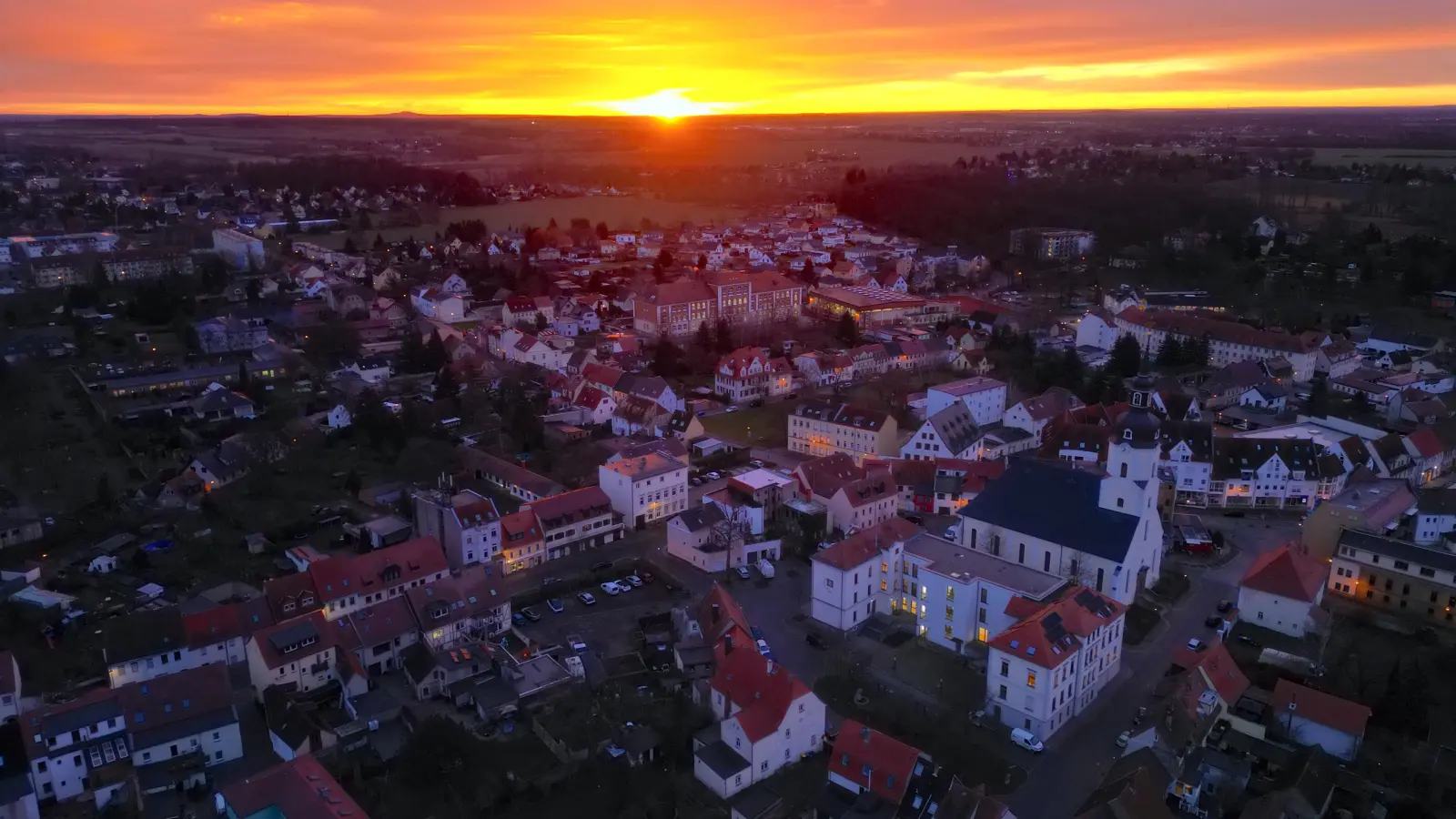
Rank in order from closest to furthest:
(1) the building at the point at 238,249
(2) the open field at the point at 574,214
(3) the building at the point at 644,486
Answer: (3) the building at the point at 644,486 → (1) the building at the point at 238,249 → (2) the open field at the point at 574,214

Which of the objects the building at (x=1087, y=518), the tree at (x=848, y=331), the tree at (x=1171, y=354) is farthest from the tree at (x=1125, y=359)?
the building at (x=1087, y=518)

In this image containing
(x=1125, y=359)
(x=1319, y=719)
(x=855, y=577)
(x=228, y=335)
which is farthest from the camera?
(x=228, y=335)

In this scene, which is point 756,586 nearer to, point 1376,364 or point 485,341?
point 485,341

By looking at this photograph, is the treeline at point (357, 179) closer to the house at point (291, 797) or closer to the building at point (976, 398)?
the building at point (976, 398)

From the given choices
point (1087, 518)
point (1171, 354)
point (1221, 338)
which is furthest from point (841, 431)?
point (1221, 338)

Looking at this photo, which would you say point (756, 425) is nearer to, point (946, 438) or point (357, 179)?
point (946, 438)

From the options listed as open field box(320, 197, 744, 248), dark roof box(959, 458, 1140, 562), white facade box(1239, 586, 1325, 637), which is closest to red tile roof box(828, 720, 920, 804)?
dark roof box(959, 458, 1140, 562)

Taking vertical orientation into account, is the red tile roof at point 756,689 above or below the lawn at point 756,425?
above
